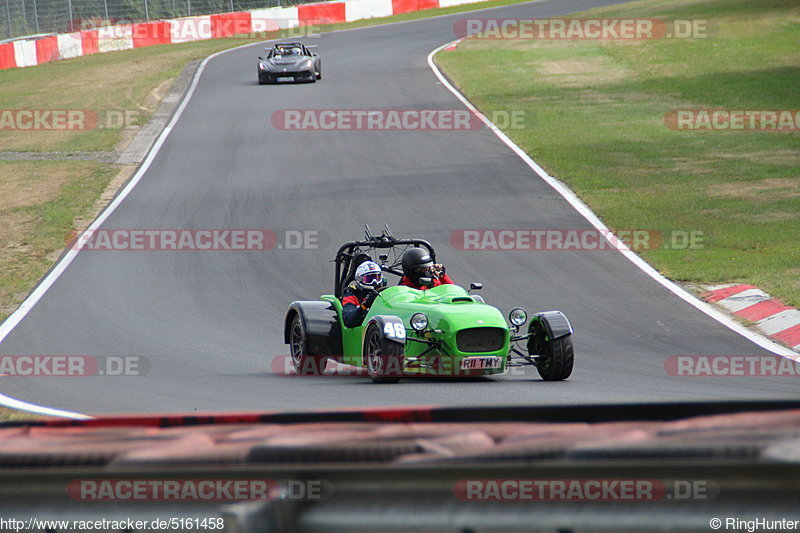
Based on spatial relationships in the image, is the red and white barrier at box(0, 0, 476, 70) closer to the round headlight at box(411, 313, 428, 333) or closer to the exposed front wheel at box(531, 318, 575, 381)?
the round headlight at box(411, 313, 428, 333)

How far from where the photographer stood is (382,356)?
31.1ft

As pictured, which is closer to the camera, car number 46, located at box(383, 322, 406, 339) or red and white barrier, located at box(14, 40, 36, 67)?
car number 46, located at box(383, 322, 406, 339)

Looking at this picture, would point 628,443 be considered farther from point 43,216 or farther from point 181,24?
point 181,24

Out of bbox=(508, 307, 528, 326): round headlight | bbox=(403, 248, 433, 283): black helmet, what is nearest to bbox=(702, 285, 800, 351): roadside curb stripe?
bbox=(508, 307, 528, 326): round headlight

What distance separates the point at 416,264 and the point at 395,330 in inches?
59.2

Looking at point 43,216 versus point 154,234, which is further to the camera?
point 43,216

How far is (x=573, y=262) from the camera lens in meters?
15.8

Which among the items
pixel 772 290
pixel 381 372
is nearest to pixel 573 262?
pixel 772 290

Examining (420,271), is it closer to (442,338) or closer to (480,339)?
(442,338)

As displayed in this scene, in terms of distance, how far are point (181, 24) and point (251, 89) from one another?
17.1 metres

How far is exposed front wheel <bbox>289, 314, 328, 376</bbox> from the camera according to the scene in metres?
10.6

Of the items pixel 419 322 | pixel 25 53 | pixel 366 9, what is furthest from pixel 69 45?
pixel 419 322

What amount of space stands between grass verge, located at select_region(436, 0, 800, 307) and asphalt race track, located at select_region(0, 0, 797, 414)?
1315mm

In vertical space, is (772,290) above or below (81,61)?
below
